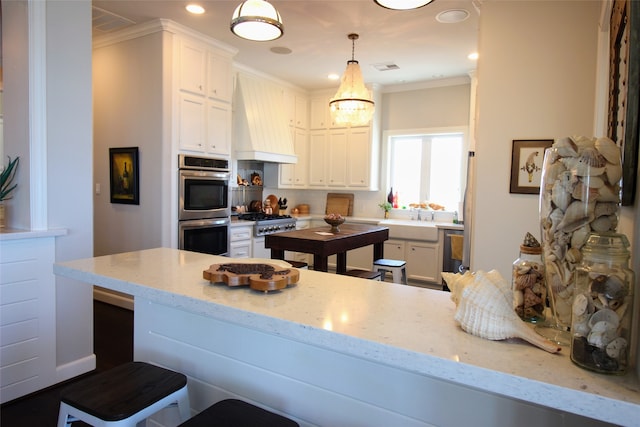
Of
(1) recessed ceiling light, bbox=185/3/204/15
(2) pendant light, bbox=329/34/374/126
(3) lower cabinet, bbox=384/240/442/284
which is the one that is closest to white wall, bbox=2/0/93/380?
(1) recessed ceiling light, bbox=185/3/204/15

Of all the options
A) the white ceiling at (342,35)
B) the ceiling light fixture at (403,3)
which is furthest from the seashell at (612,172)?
the white ceiling at (342,35)

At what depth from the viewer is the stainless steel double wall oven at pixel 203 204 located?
13.4ft

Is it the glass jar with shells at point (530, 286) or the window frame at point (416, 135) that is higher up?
the window frame at point (416, 135)

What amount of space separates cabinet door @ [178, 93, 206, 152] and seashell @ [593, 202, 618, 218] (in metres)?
3.87

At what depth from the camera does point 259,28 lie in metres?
2.47

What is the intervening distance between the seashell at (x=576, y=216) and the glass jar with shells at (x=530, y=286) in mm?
136

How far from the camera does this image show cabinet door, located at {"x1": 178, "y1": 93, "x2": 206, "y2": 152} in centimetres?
405

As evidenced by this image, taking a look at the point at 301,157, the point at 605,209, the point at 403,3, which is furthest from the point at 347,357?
the point at 301,157

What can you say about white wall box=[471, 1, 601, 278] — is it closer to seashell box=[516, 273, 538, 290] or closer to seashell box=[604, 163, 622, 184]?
seashell box=[516, 273, 538, 290]

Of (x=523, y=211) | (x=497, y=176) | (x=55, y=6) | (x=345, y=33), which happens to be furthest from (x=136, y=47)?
(x=523, y=211)

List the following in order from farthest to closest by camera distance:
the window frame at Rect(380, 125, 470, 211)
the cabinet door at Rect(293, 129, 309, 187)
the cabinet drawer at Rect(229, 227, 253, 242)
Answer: the cabinet door at Rect(293, 129, 309, 187) → the window frame at Rect(380, 125, 470, 211) → the cabinet drawer at Rect(229, 227, 253, 242)

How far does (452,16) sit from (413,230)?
2.70 metres

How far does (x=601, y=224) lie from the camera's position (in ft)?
2.67

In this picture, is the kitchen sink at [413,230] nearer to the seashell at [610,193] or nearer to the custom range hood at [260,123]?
the custom range hood at [260,123]
